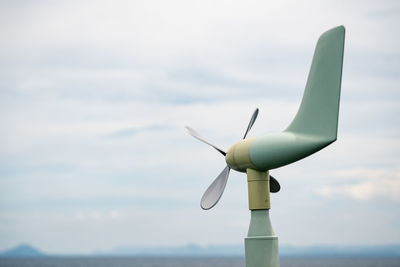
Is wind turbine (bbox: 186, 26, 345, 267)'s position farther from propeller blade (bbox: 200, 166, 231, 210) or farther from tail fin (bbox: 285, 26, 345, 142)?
propeller blade (bbox: 200, 166, 231, 210)

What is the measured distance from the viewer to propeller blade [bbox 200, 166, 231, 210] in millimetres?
16688

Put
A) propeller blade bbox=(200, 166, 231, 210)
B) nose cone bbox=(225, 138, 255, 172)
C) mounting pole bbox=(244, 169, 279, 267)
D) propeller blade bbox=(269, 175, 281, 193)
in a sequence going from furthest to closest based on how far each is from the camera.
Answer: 1. propeller blade bbox=(269, 175, 281, 193)
2. propeller blade bbox=(200, 166, 231, 210)
3. nose cone bbox=(225, 138, 255, 172)
4. mounting pole bbox=(244, 169, 279, 267)

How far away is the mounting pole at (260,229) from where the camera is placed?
47.8ft

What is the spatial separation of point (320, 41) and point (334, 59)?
687mm

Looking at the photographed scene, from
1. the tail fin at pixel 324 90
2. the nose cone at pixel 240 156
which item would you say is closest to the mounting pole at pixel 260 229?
the nose cone at pixel 240 156

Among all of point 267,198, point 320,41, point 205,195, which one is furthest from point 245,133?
point 320,41

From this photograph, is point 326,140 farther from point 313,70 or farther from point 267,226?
point 267,226

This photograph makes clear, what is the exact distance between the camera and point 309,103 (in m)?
13.9

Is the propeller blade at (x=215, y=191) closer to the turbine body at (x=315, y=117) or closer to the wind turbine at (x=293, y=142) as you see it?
the wind turbine at (x=293, y=142)

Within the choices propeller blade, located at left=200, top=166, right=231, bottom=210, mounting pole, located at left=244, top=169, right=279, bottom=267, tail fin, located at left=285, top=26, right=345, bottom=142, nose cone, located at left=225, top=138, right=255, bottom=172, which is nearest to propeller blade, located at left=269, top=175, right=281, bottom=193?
propeller blade, located at left=200, top=166, right=231, bottom=210

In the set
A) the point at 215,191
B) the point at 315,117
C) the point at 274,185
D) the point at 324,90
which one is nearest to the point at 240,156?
the point at 215,191

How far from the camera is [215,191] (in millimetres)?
17031

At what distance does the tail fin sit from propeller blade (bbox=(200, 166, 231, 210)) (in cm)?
359

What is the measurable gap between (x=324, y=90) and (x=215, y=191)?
16.2 feet
